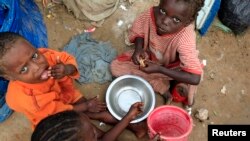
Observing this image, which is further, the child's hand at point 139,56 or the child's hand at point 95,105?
the child's hand at point 95,105

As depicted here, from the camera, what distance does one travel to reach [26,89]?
2398 mm

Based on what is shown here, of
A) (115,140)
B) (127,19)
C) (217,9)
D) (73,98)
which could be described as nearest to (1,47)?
(73,98)

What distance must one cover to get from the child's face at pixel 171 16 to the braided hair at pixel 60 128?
0.77 metres

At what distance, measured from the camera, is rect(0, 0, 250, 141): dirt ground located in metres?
3.00

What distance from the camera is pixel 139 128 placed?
288cm

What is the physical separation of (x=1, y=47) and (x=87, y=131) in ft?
2.13

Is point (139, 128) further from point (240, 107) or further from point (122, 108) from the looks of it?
point (240, 107)

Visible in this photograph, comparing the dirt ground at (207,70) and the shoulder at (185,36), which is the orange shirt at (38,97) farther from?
the shoulder at (185,36)

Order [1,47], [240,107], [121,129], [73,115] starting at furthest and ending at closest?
1. [240,107]
2. [121,129]
3. [1,47]
4. [73,115]

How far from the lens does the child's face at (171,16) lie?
230 centimetres

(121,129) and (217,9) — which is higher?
(217,9)

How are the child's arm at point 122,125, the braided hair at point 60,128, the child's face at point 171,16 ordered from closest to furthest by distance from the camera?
1. the braided hair at point 60,128
2. the child's face at point 171,16
3. the child's arm at point 122,125

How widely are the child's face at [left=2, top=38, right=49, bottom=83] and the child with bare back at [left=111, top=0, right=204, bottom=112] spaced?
670 mm

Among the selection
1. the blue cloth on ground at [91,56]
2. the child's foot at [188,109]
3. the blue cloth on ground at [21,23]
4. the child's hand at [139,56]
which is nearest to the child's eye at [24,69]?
the blue cloth on ground at [21,23]
